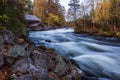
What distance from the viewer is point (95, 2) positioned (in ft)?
97.5

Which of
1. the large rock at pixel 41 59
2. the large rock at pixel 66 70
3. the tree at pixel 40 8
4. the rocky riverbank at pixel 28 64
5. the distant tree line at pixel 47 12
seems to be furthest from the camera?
the tree at pixel 40 8

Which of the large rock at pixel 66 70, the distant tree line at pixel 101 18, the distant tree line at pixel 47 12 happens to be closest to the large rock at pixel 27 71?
the large rock at pixel 66 70

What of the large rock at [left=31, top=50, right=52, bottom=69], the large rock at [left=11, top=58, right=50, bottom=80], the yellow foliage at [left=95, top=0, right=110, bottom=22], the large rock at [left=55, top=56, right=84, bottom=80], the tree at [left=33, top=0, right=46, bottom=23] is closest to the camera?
the large rock at [left=11, top=58, right=50, bottom=80]

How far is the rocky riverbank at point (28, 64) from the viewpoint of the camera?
19.2 feet

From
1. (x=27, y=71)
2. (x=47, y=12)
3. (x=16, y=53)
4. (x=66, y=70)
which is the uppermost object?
(x=47, y=12)

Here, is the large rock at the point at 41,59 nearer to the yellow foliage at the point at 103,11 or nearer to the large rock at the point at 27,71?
the large rock at the point at 27,71

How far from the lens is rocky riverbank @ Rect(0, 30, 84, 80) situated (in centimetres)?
585

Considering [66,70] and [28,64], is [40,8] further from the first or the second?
[28,64]

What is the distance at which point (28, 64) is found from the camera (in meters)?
6.20

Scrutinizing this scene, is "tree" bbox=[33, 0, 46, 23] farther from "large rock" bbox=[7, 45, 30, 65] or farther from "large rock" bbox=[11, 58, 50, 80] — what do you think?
"large rock" bbox=[11, 58, 50, 80]

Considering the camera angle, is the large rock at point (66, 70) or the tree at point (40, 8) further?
the tree at point (40, 8)

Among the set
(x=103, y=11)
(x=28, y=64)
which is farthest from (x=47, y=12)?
(x=28, y=64)

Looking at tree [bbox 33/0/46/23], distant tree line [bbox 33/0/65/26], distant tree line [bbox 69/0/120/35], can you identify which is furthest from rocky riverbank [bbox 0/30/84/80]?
tree [bbox 33/0/46/23]

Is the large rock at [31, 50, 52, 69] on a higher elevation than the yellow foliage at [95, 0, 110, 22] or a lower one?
lower
